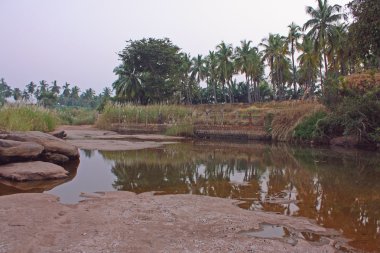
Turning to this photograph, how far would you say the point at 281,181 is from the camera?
9.32m

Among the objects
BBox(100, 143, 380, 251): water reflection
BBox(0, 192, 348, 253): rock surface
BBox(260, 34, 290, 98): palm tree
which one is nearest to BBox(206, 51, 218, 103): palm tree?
BBox(260, 34, 290, 98): palm tree

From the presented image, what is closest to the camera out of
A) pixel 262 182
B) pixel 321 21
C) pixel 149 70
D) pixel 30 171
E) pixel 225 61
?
pixel 30 171

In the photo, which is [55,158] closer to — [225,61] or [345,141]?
[345,141]

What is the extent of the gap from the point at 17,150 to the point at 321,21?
3667 centimetres

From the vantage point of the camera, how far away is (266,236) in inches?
189

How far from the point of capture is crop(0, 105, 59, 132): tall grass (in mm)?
14327

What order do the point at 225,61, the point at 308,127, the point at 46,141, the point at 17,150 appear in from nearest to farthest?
the point at 17,150, the point at 46,141, the point at 308,127, the point at 225,61

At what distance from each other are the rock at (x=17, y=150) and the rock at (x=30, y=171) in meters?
0.22

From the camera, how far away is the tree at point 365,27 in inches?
298

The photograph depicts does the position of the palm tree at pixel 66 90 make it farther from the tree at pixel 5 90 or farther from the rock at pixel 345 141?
the rock at pixel 345 141

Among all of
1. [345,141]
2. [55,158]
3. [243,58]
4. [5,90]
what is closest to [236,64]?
[243,58]

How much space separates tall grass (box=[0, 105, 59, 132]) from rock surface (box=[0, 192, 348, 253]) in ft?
28.6

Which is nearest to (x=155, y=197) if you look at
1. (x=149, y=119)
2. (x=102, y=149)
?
(x=102, y=149)

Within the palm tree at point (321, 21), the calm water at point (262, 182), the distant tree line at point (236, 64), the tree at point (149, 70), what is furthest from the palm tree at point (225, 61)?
the calm water at point (262, 182)
